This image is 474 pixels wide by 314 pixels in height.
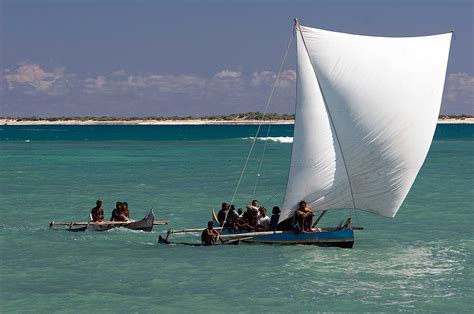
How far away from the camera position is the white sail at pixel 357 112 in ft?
87.7

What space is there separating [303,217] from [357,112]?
3996 millimetres

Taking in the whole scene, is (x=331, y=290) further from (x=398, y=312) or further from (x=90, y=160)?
(x=90, y=160)

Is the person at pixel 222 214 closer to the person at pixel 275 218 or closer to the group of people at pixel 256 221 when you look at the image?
the group of people at pixel 256 221

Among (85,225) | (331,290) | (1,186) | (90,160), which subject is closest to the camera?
(331,290)

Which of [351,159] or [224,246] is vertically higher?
[351,159]

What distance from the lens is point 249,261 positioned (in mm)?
25406

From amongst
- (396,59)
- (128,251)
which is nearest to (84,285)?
(128,251)

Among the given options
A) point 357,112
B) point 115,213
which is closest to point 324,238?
point 357,112

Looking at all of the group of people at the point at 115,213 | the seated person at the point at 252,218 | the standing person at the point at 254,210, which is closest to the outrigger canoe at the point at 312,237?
the seated person at the point at 252,218

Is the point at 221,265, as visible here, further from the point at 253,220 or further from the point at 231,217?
the point at 231,217

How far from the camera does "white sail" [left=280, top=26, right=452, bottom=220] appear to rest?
26734mm

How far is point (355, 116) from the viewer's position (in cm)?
2694

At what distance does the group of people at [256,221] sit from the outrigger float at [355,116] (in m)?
0.27

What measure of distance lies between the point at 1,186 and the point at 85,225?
20.4 metres
